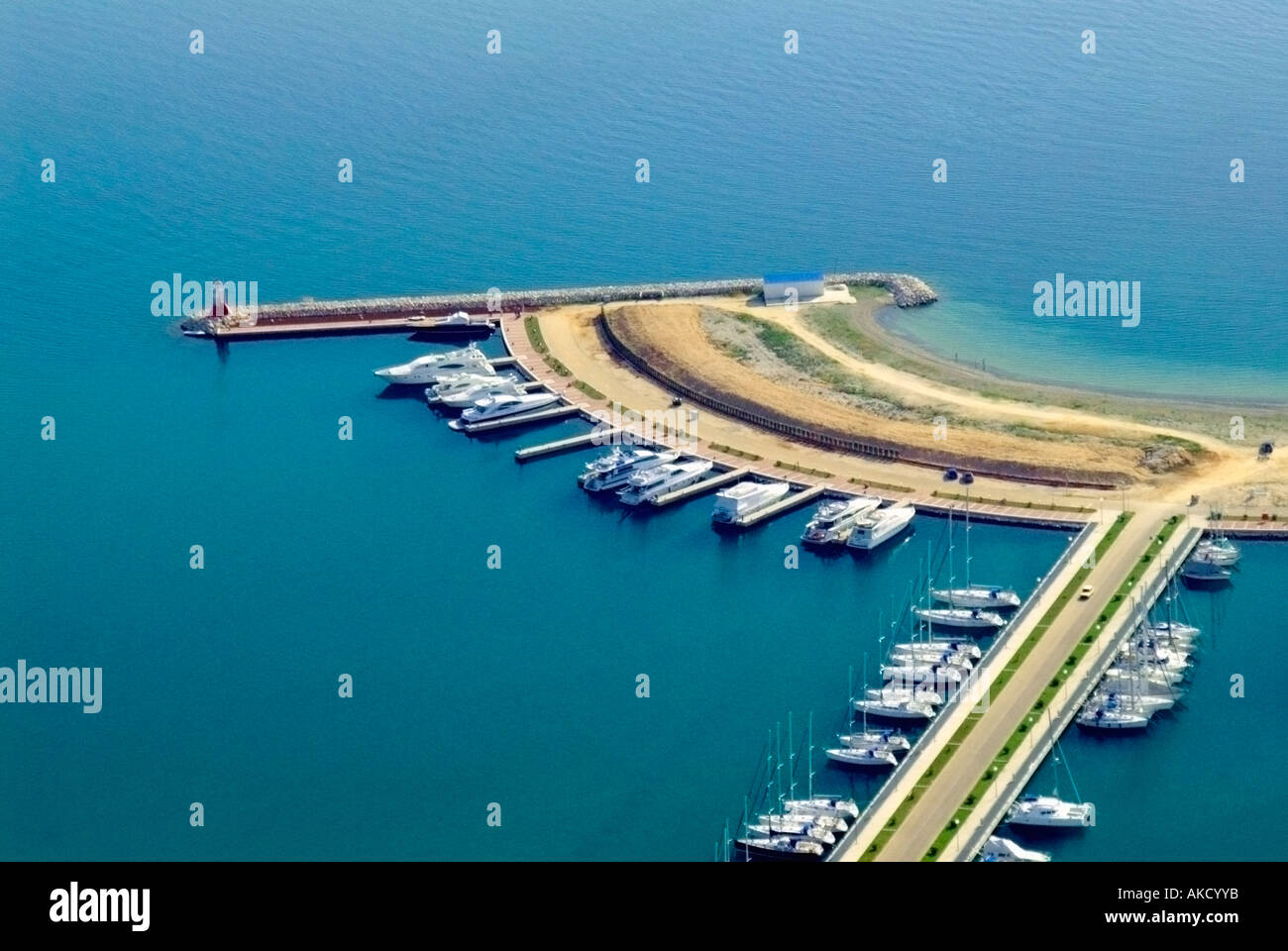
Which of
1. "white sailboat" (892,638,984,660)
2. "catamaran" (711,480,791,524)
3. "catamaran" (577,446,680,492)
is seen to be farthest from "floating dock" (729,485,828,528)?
"white sailboat" (892,638,984,660)

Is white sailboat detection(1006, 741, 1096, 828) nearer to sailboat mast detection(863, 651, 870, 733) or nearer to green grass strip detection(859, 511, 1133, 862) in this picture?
green grass strip detection(859, 511, 1133, 862)

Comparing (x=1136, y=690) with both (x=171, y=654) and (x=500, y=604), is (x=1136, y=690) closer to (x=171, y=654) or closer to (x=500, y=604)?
(x=500, y=604)

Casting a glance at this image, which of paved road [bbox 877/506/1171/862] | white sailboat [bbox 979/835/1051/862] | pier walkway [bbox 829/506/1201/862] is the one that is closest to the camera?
white sailboat [bbox 979/835/1051/862]

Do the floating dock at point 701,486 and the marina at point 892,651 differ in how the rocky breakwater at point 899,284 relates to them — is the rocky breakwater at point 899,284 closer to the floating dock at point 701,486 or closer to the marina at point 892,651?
the marina at point 892,651

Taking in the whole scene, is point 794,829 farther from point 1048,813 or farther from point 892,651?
point 892,651

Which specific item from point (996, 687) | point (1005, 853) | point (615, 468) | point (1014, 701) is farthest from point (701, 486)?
point (1005, 853)

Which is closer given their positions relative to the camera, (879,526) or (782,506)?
(879,526)
